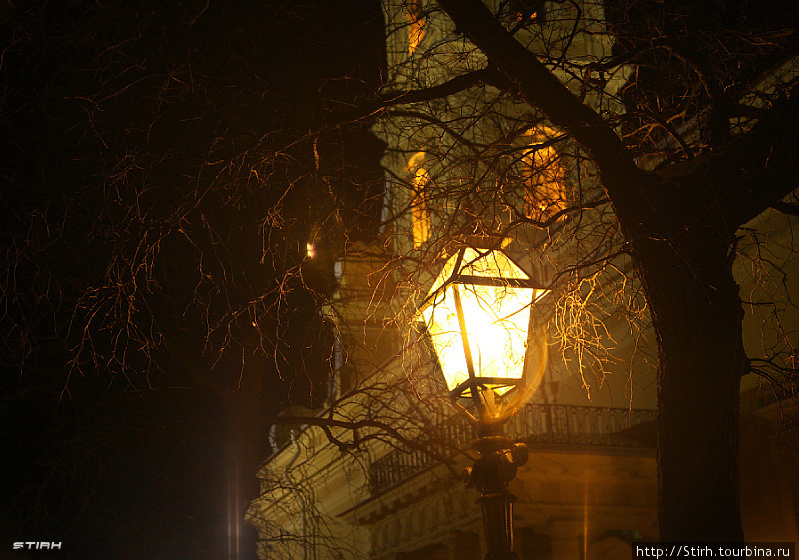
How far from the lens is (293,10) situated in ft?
26.8

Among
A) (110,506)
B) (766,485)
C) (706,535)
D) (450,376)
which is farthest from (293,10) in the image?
(766,485)

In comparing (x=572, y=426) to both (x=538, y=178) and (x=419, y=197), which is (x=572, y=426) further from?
(x=419, y=197)

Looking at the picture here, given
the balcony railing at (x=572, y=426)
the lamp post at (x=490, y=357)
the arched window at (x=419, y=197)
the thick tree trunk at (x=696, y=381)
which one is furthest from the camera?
the balcony railing at (x=572, y=426)

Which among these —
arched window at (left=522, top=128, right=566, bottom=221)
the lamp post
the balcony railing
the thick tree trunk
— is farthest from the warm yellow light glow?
the balcony railing

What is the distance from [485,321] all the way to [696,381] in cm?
131

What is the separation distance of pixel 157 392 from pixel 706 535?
8.31 metres

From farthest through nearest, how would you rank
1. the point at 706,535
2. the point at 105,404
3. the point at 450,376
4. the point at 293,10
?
1. the point at 105,404
2. the point at 293,10
3. the point at 450,376
4. the point at 706,535

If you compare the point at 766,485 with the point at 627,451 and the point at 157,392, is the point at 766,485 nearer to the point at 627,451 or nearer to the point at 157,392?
the point at 627,451

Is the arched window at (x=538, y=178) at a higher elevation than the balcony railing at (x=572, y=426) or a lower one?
higher

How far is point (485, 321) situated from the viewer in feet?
16.6

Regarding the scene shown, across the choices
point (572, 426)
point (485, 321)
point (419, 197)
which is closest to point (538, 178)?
point (419, 197)

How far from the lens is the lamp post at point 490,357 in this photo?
16.2 ft

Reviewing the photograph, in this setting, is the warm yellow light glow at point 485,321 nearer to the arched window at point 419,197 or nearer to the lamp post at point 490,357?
the lamp post at point 490,357

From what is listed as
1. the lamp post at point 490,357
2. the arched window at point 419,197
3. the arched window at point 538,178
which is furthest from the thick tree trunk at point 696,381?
the arched window at point 419,197
